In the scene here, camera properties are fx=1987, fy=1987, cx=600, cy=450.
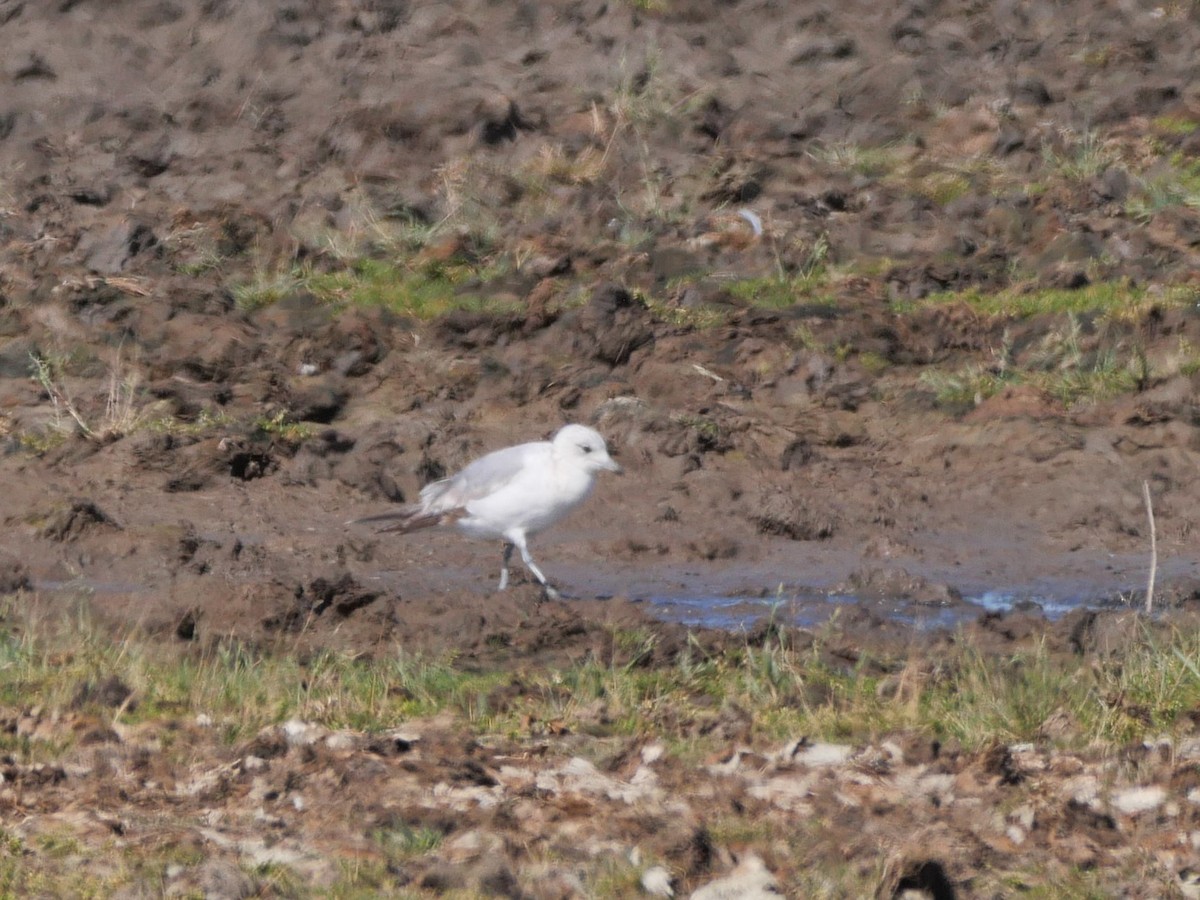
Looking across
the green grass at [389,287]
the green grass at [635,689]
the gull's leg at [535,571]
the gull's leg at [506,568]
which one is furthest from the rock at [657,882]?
the green grass at [389,287]

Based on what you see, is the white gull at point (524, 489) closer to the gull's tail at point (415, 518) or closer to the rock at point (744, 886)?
the gull's tail at point (415, 518)

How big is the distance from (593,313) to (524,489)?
4547 mm

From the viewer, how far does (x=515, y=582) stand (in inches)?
388

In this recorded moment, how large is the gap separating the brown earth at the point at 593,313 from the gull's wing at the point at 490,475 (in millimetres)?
504

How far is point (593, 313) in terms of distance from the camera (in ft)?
44.5

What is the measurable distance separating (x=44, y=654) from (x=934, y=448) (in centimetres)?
639

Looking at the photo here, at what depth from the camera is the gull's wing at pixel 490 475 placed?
9.25 meters

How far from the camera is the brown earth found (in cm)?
1027

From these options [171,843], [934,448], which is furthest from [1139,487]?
[171,843]

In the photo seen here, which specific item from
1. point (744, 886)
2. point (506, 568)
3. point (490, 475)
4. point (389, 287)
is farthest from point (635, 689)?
point (389, 287)

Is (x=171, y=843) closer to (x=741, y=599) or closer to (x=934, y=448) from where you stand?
(x=741, y=599)

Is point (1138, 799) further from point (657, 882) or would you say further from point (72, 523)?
point (72, 523)

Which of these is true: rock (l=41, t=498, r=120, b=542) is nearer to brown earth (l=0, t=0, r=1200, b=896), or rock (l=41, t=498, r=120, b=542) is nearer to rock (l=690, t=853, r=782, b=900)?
brown earth (l=0, t=0, r=1200, b=896)

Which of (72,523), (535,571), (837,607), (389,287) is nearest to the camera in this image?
(837,607)
